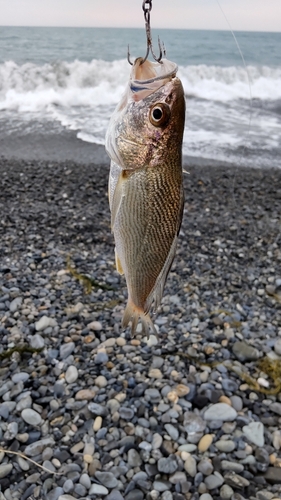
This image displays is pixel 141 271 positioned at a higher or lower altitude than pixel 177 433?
higher

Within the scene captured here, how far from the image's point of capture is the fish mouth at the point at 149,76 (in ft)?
5.21

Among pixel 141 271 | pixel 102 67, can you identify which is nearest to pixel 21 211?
pixel 141 271

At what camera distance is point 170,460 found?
10.2 feet

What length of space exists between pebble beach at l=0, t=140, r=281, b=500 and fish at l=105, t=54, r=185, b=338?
1.85m

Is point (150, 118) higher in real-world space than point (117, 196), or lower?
higher

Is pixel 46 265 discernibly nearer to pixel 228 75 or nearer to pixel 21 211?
pixel 21 211

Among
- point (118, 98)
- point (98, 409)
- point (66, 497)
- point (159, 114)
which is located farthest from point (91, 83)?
point (159, 114)

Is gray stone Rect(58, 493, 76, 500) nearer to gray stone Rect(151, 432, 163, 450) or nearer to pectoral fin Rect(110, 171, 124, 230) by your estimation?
gray stone Rect(151, 432, 163, 450)

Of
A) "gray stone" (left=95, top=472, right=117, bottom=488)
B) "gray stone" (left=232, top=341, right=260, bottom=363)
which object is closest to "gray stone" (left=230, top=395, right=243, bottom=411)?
"gray stone" (left=232, top=341, right=260, bottom=363)

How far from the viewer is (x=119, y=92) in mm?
16484

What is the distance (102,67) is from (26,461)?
17.3 metres

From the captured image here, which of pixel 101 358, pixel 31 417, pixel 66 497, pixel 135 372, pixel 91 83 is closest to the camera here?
pixel 66 497

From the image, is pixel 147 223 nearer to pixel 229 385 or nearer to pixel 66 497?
pixel 66 497

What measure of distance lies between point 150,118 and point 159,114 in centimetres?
4
